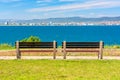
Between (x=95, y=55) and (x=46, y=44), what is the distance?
312 centimetres

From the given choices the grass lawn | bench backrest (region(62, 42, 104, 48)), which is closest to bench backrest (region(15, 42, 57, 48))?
bench backrest (region(62, 42, 104, 48))

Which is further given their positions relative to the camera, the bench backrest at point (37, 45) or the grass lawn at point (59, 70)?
the bench backrest at point (37, 45)

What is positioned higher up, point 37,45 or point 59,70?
point 37,45

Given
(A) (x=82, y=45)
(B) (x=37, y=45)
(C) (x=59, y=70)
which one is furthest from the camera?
(B) (x=37, y=45)

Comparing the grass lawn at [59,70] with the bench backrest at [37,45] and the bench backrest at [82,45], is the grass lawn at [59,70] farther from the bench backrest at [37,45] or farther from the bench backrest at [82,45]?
the bench backrest at [82,45]

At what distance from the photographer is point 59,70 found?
48.5ft

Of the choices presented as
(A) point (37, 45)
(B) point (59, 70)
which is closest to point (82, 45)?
(A) point (37, 45)

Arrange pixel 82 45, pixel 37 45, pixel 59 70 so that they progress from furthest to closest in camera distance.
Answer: pixel 37 45 < pixel 82 45 < pixel 59 70

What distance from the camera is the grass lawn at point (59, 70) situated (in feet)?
42.7

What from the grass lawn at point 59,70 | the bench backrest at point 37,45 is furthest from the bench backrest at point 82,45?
the grass lawn at point 59,70

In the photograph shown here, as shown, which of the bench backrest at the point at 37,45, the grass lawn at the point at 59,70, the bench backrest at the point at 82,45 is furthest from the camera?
the bench backrest at the point at 37,45

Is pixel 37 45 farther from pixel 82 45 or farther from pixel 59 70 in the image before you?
pixel 59 70

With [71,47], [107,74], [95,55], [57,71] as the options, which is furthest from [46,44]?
[107,74]

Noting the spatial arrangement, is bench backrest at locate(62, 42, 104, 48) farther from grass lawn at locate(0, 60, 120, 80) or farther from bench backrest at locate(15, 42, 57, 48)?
grass lawn at locate(0, 60, 120, 80)
